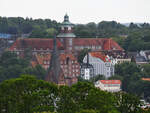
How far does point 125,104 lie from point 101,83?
62.7 metres

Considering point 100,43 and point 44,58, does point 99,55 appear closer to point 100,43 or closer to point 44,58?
point 44,58

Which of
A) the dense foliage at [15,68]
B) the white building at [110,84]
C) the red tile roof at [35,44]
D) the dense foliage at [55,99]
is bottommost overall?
the white building at [110,84]

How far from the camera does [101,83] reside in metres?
131

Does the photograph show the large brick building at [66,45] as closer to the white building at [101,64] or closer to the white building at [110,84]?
the white building at [101,64]

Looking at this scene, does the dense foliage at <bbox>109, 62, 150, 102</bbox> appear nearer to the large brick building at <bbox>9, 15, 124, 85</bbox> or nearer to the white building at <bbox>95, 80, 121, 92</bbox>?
the white building at <bbox>95, 80, 121, 92</bbox>

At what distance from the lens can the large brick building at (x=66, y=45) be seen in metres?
161

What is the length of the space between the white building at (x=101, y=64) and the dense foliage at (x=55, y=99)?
256 feet

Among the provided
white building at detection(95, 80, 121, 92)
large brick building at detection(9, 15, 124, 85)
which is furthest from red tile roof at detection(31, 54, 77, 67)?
white building at detection(95, 80, 121, 92)

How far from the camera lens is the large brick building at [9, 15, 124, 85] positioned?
161 meters

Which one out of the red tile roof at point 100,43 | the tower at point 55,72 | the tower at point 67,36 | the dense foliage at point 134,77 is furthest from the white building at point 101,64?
the red tile roof at point 100,43

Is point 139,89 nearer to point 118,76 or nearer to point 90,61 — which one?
point 118,76

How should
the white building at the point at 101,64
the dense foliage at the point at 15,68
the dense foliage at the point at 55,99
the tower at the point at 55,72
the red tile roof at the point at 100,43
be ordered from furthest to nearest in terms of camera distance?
the red tile roof at the point at 100,43
the white building at the point at 101,64
the dense foliage at the point at 15,68
the tower at the point at 55,72
the dense foliage at the point at 55,99

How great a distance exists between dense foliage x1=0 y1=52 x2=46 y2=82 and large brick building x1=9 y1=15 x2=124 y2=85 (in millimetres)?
4308

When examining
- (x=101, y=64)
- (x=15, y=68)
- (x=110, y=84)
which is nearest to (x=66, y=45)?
(x=101, y=64)
